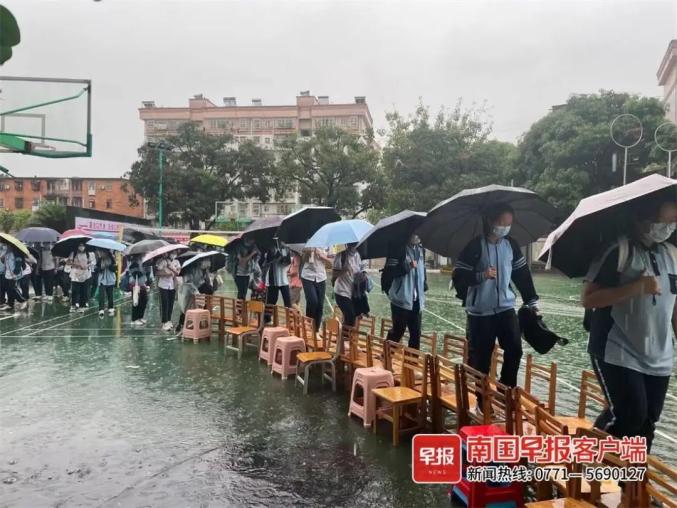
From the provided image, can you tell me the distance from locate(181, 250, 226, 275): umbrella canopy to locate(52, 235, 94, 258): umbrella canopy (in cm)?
373

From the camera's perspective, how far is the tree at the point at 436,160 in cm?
2855

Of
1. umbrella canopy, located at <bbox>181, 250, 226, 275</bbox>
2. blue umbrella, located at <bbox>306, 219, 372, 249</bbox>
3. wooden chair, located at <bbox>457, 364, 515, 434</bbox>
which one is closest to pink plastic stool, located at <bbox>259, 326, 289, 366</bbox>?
blue umbrella, located at <bbox>306, 219, 372, 249</bbox>

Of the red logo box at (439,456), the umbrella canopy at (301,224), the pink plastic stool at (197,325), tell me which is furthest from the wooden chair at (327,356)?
the pink plastic stool at (197,325)

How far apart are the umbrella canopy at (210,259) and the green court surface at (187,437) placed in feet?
6.24

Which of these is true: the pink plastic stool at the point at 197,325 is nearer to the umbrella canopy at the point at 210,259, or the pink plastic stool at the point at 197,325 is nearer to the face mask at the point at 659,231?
the umbrella canopy at the point at 210,259

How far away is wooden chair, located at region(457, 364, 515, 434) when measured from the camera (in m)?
3.06

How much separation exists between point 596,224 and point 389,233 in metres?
2.63

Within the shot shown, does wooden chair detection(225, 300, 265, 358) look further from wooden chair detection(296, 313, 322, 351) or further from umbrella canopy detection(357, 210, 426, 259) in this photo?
umbrella canopy detection(357, 210, 426, 259)

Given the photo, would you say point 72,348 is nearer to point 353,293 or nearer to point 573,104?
point 353,293

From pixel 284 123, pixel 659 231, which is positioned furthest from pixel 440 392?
pixel 284 123

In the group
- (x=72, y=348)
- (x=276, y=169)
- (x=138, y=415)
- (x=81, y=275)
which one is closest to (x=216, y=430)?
(x=138, y=415)

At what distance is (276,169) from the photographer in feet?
134

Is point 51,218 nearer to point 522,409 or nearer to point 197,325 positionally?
point 197,325

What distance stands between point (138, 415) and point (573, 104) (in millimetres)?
30962
